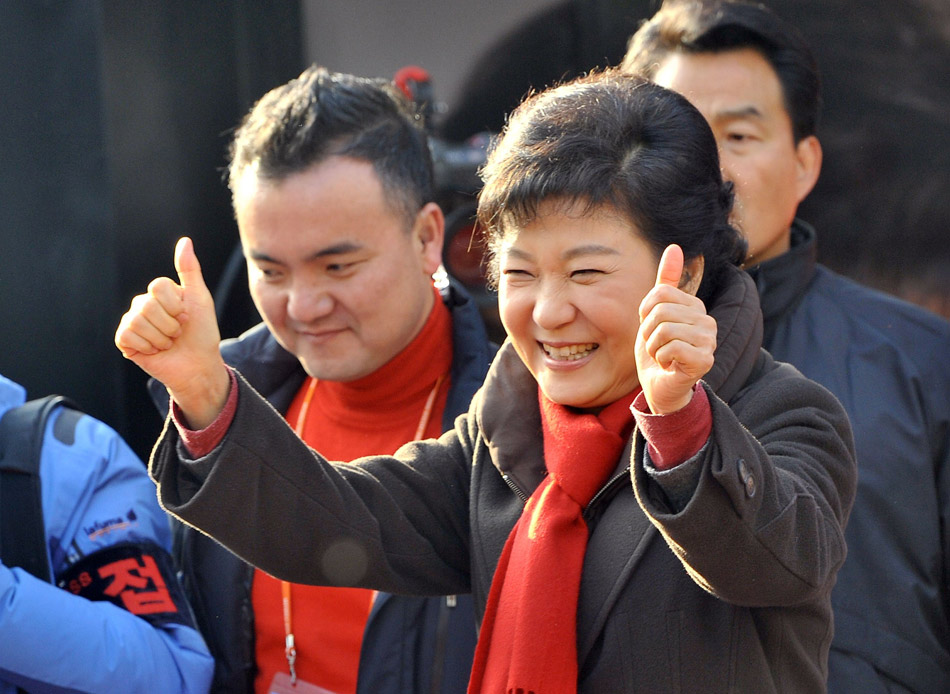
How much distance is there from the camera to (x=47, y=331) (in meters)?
3.04

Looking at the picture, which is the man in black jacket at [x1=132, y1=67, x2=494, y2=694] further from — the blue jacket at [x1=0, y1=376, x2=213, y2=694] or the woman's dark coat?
the woman's dark coat

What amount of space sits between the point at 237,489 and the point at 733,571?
61 centimetres

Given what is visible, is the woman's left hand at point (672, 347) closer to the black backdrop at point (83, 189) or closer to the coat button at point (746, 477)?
the coat button at point (746, 477)

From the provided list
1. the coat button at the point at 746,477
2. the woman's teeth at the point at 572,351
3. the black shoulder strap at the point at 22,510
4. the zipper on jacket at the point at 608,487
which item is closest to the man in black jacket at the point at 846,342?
the woman's teeth at the point at 572,351

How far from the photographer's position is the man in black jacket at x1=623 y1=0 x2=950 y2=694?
1.98 meters

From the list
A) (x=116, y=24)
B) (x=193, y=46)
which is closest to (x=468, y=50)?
(x=193, y=46)

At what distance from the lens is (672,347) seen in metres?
1.17

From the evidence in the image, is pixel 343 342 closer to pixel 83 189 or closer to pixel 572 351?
pixel 572 351

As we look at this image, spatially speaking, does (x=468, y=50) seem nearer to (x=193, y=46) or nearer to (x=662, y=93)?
(x=193, y=46)

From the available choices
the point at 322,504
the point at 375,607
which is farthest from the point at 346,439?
the point at 322,504

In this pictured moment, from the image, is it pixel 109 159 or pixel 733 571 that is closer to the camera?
pixel 733 571

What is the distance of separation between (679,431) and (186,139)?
257cm

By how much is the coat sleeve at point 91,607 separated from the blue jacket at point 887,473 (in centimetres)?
117

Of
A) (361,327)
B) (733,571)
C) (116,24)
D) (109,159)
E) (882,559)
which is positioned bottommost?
(882,559)
